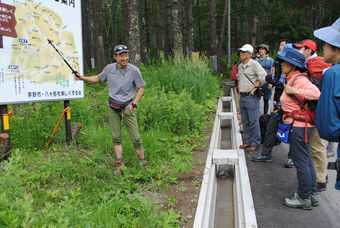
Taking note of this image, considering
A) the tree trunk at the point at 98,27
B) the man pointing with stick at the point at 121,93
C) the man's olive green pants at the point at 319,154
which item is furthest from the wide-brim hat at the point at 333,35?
the tree trunk at the point at 98,27

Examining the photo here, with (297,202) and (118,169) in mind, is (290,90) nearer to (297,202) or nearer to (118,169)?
(297,202)

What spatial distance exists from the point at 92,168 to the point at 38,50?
2344 millimetres

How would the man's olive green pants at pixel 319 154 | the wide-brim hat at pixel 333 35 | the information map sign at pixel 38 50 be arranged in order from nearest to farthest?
the wide-brim hat at pixel 333 35 → the man's olive green pants at pixel 319 154 → the information map sign at pixel 38 50

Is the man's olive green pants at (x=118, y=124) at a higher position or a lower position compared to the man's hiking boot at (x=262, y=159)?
higher

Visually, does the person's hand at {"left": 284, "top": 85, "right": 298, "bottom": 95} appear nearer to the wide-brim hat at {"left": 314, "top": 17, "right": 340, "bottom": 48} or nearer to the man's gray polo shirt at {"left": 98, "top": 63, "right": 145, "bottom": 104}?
the wide-brim hat at {"left": 314, "top": 17, "right": 340, "bottom": 48}

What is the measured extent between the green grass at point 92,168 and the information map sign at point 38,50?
991mm

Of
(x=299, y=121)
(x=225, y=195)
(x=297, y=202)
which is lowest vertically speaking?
(x=225, y=195)

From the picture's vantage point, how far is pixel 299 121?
4004mm

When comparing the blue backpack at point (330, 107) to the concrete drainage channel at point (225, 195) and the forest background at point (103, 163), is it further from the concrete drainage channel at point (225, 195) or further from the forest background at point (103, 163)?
the forest background at point (103, 163)

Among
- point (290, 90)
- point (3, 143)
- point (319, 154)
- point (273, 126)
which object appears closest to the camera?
point (290, 90)

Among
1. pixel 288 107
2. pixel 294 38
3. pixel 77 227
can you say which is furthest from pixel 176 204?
pixel 294 38

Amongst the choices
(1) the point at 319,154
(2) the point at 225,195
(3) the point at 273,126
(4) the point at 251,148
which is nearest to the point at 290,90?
(1) the point at 319,154

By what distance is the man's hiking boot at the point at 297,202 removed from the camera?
4.10 m

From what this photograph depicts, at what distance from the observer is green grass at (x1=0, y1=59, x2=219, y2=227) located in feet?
9.57
